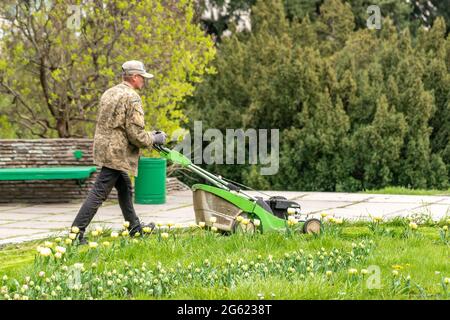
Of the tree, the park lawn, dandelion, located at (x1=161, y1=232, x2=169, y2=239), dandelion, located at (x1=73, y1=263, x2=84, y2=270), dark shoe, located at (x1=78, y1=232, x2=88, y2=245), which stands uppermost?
the tree

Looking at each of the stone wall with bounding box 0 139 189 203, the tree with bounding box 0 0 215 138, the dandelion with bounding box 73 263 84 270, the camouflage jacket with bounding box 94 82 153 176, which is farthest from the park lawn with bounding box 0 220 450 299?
the tree with bounding box 0 0 215 138

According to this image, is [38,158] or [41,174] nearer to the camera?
[41,174]

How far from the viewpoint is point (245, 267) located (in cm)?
663

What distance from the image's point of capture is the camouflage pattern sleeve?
8.85 metres

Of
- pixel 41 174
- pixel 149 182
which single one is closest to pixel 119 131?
pixel 149 182

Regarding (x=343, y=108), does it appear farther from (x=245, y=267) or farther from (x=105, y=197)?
(x=245, y=267)

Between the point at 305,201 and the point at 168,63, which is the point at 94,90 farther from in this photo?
the point at 305,201

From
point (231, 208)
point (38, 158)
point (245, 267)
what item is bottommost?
point (245, 267)

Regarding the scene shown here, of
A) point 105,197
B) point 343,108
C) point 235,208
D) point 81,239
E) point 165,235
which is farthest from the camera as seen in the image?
point 343,108

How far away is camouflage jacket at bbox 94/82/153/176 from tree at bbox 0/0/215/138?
4.30 m

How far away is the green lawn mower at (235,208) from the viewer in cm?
869

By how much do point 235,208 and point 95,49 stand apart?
221 inches

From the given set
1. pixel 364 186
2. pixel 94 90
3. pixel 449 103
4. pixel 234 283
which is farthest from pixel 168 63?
pixel 234 283

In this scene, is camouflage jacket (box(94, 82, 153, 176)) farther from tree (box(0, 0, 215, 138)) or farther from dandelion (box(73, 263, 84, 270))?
tree (box(0, 0, 215, 138))
